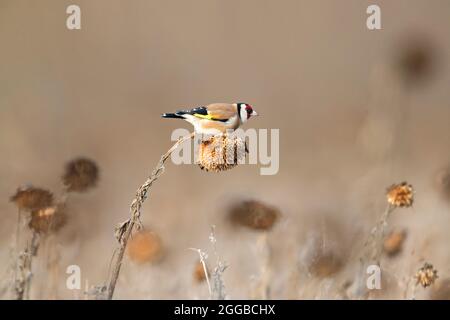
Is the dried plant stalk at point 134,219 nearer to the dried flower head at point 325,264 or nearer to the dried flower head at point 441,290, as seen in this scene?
the dried flower head at point 325,264

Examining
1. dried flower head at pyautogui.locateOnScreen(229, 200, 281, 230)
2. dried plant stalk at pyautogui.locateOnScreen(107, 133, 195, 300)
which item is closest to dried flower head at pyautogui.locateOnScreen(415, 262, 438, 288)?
dried flower head at pyautogui.locateOnScreen(229, 200, 281, 230)

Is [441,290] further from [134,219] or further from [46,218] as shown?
[46,218]

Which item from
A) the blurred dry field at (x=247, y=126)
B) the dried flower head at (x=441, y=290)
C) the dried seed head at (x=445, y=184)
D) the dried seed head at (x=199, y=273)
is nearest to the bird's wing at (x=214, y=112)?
the blurred dry field at (x=247, y=126)

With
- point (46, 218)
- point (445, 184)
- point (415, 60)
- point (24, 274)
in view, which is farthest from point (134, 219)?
point (415, 60)

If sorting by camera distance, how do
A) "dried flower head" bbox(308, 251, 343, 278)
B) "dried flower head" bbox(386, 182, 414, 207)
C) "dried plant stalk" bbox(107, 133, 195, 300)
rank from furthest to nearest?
"dried flower head" bbox(386, 182, 414, 207) → "dried flower head" bbox(308, 251, 343, 278) → "dried plant stalk" bbox(107, 133, 195, 300)

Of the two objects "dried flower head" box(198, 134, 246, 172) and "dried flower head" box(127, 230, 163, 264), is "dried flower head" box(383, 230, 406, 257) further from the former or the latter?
"dried flower head" box(127, 230, 163, 264)
